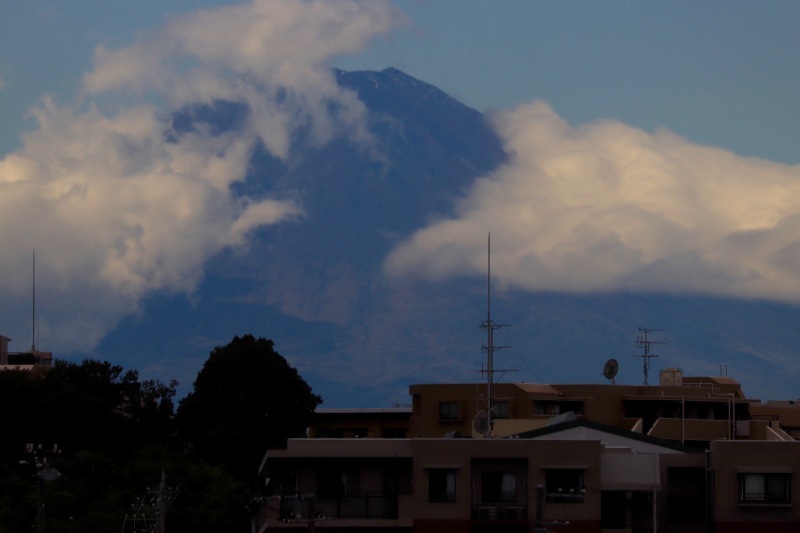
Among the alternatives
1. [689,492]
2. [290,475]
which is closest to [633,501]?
[689,492]

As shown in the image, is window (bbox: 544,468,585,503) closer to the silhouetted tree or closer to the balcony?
the silhouetted tree

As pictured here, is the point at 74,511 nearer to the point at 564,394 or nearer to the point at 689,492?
the point at 689,492

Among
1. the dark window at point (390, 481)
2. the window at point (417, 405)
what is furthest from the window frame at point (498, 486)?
the window at point (417, 405)

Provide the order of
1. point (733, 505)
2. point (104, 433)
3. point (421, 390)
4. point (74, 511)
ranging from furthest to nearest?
point (421, 390), point (104, 433), point (74, 511), point (733, 505)

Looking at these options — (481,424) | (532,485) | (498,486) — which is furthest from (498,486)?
(481,424)

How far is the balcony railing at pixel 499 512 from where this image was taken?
5066cm

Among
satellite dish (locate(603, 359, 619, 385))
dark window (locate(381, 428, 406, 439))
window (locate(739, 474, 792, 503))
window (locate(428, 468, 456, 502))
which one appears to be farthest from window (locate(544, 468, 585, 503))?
dark window (locate(381, 428, 406, 439))

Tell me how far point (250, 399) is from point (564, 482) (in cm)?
4582

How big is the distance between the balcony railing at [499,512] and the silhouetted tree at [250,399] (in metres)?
40.3

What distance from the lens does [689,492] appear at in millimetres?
51938

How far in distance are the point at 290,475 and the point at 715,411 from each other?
39.9 m

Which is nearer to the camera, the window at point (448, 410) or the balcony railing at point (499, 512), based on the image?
the balcony railing at point (499, 512)

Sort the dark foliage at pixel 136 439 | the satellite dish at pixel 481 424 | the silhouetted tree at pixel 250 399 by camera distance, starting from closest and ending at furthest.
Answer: the dark foliage at pixel 136 439, the satellite dish at pixel 481 424, the silhouetted tree at pixel 250 399

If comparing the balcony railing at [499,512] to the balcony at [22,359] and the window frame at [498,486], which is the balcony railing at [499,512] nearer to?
the window frame at [498,486]
